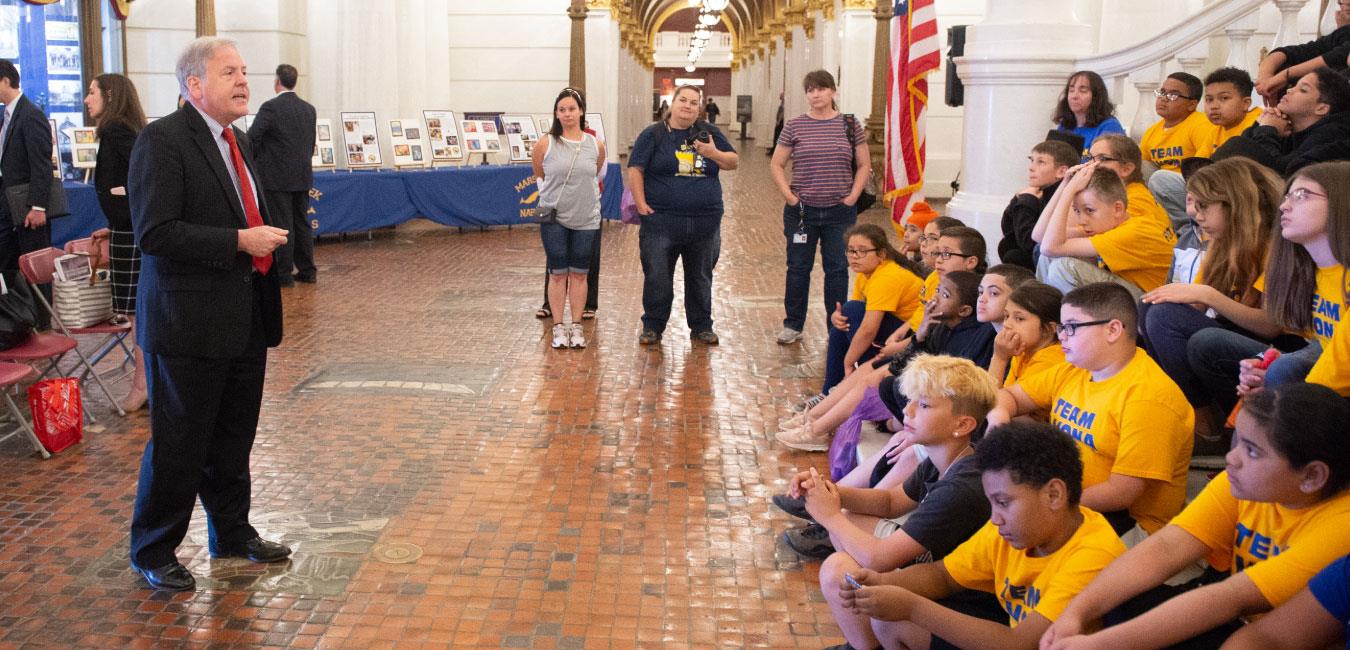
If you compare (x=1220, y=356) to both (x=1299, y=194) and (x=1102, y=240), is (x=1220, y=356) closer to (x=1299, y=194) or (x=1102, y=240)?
(x=1299, y=194)

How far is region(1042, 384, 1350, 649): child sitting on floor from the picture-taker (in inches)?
97.5

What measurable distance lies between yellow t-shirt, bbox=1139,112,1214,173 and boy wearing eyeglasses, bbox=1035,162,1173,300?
3.65 feet

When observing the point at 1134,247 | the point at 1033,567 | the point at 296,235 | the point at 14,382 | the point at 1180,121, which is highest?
the point at 1180,121

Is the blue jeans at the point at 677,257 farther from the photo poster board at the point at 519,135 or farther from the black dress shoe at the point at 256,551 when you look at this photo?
the photo poster board at the point at 519,135

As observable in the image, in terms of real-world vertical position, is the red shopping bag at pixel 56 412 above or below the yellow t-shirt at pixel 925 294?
below

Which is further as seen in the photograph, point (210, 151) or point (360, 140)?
point (360, 140)

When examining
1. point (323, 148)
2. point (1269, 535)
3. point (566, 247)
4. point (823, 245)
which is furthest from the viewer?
point (323, 148)

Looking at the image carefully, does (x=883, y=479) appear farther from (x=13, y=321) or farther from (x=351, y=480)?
(x=13, y=321)

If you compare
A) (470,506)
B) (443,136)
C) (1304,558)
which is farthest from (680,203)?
(443,136)

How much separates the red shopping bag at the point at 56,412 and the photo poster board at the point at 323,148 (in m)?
8.05

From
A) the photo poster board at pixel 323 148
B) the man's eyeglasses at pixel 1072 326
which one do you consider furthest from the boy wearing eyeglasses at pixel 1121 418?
the photo poster board at pixel 323 148

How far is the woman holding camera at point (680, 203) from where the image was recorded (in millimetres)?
7734

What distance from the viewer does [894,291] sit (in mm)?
6074

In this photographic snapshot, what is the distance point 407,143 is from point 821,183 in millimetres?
7954
